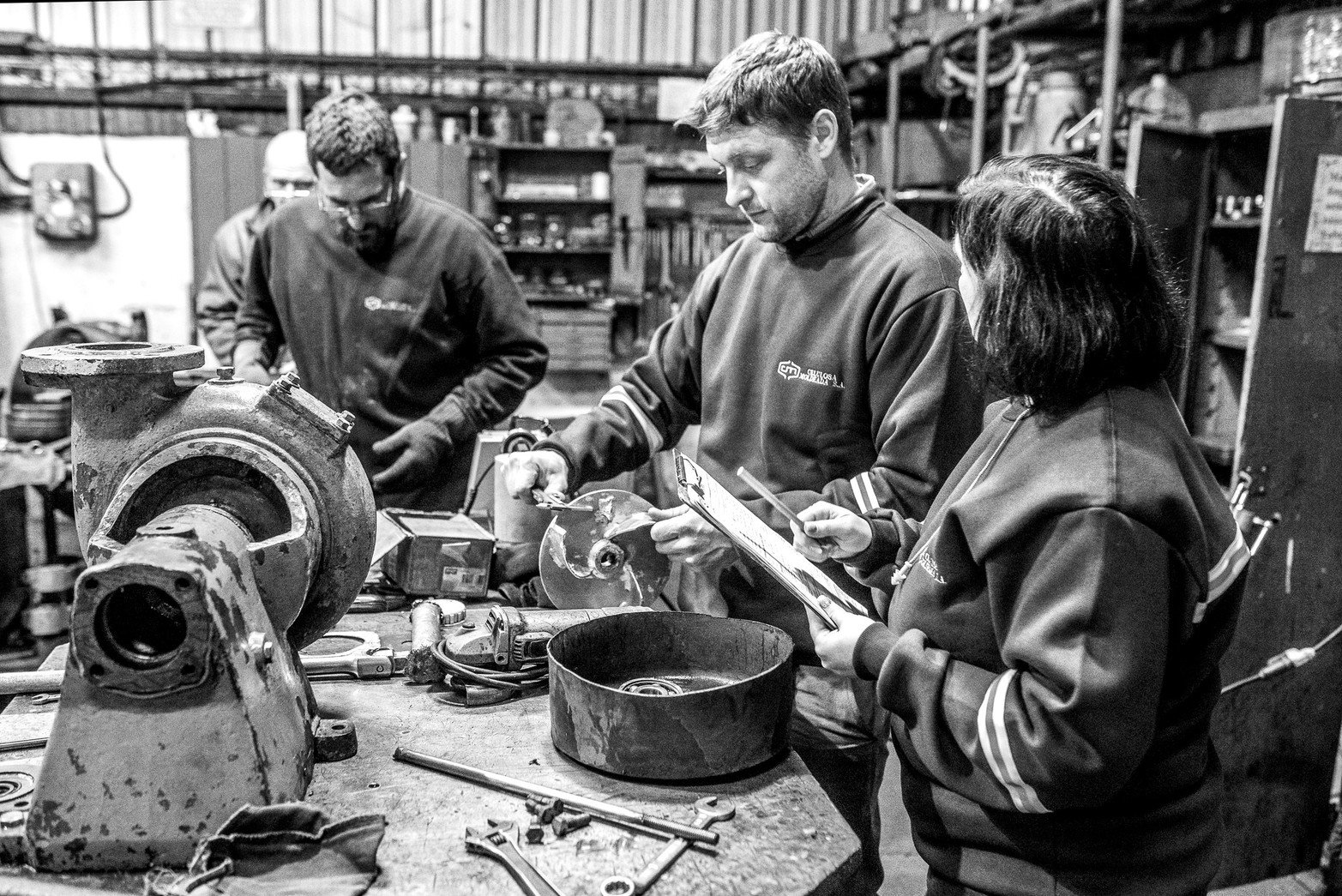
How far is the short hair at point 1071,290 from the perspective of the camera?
1132mm

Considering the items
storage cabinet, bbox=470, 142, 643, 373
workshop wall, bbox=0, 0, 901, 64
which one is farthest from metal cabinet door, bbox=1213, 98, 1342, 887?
workshop wall, bbox=0, 0, 901, 64

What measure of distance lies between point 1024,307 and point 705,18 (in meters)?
6.38

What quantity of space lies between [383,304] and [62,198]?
4514 millimetres

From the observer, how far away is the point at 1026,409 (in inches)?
48.6

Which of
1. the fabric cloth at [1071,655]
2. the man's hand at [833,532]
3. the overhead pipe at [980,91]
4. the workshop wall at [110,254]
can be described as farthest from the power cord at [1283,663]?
the workshop wall at [110,254]

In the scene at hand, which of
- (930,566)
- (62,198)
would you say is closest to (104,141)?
(62,198)

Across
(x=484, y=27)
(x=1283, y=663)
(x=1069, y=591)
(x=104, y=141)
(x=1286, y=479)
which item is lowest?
(x=1283, y=663)

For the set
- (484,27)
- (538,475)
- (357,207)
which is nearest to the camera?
(538,475)

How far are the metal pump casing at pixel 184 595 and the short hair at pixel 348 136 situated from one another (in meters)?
1.27

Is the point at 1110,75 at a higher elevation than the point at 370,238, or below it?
higher

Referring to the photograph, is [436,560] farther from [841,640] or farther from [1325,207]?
[1325,207]

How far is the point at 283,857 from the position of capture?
1.11 meters

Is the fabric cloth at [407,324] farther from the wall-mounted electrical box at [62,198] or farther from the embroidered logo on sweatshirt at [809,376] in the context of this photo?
the wall-mounted electrical box at [62,198]

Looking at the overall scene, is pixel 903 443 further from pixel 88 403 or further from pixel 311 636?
pixel 88 403
